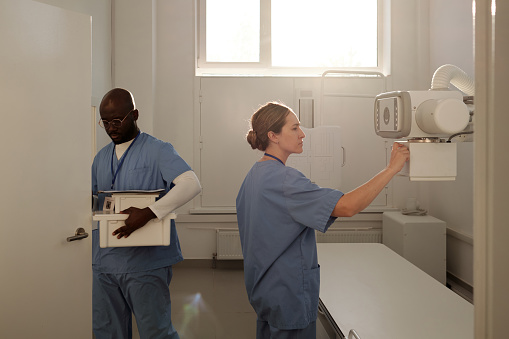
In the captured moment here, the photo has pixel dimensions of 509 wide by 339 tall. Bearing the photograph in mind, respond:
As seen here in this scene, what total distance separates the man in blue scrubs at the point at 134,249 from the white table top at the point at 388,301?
0.76 m

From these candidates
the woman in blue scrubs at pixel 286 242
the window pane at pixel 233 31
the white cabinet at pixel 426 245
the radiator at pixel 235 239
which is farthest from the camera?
the window pane at pixel 233 31

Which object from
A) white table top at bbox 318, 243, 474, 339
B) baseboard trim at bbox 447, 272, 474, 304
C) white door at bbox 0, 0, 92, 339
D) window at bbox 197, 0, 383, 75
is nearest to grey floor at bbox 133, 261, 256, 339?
white table top at bbox 318, 243, 474, 339

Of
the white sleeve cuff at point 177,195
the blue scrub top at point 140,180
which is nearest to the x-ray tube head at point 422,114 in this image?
the white sleeve cuff at point 177,195

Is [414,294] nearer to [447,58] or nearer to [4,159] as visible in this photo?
[4,159]

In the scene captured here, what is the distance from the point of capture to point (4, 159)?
1.92 metres

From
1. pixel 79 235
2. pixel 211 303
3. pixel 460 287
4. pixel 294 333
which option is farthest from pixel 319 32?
pixel 294 333

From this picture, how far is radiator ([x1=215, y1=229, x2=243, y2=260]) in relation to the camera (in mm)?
4820

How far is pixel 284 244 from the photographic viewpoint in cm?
177

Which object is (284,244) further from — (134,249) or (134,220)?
(134,249)

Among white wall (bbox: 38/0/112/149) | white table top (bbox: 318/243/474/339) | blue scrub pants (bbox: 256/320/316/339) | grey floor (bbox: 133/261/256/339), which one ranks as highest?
white wall (bbox: 38/0/112/149)

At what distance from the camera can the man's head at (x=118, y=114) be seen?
216 centimetres

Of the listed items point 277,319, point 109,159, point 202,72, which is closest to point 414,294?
point 277,319

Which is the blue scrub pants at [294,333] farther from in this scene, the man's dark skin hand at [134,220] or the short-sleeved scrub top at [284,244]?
the man's dark skin hand at [134,220]

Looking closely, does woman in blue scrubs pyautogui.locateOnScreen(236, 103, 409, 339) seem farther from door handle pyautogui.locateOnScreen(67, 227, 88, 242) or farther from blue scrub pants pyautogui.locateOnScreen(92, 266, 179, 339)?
door handle pyautogui.locateOnScreen(67, 227, 88, 242)
